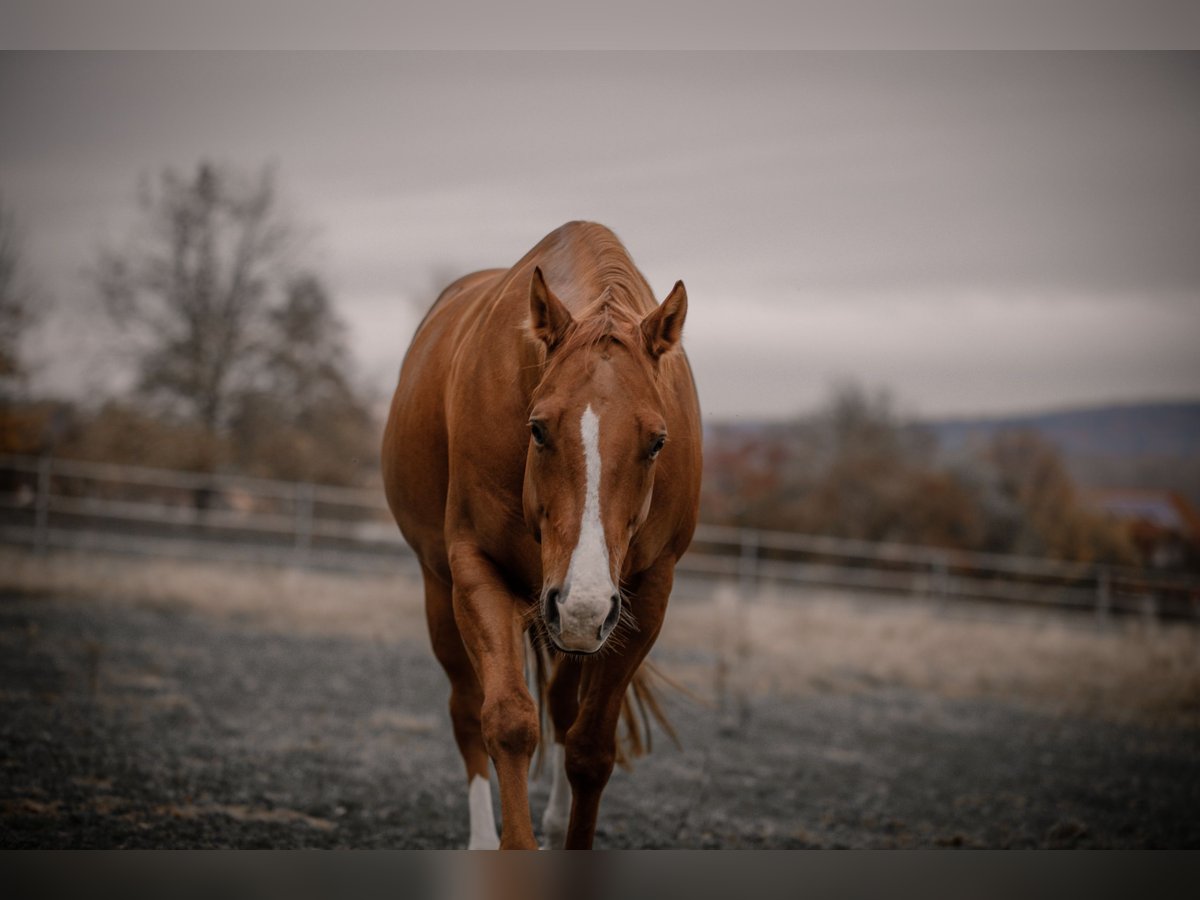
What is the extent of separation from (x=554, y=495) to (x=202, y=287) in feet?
47.5

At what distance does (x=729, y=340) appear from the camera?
6.20 meters

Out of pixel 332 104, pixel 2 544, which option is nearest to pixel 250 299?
pixel 2 544

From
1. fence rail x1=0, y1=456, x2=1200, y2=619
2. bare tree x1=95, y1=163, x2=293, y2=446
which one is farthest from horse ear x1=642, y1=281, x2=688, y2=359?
bare tree x1=95, y1=163, x2=293, y2=446

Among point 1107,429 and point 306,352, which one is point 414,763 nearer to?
point 1107,429

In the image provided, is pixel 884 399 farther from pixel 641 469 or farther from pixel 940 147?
pixel 641 469

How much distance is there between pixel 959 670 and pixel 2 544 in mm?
10650

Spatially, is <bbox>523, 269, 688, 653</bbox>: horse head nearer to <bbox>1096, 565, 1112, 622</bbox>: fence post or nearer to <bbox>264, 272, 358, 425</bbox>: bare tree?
<bbox>1096, 565, 1112, 622</bbox>: fence post

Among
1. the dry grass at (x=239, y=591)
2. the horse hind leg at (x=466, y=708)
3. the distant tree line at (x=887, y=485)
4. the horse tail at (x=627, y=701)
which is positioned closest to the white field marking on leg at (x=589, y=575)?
the horse hind leg at (x=466, y=708)

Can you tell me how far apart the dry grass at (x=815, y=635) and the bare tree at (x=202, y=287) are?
411 cm

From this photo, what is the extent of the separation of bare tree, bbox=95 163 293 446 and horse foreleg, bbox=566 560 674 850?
13851 mm

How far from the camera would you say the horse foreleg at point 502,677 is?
2.24 meters

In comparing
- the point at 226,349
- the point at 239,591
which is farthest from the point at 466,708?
the point at 226,349

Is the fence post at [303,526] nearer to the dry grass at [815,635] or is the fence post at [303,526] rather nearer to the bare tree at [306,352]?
the dry grass at [815,635]

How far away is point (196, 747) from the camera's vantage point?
14.8ft
